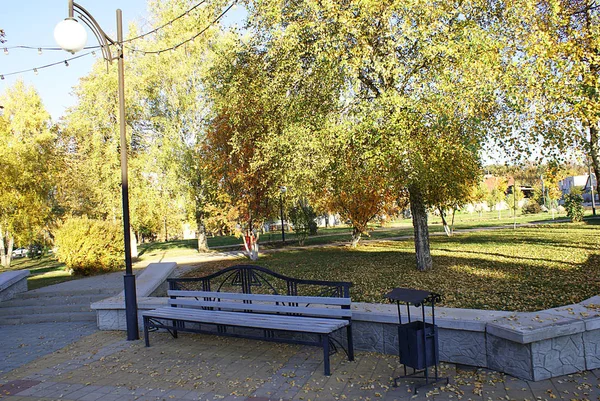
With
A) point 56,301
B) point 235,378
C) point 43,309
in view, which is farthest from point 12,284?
point 235,378

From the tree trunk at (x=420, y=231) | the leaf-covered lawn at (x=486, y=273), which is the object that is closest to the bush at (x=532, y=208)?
the leaf-covered lawn at (x=486, y=273)

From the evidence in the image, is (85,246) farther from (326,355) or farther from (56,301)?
(326,355)

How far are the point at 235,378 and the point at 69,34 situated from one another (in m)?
4.92

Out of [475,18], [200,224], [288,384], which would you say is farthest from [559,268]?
[200,224]

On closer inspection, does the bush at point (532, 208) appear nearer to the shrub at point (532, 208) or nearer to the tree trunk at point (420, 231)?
the shrub at point (532, 208)

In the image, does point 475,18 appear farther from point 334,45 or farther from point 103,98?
point 103,98

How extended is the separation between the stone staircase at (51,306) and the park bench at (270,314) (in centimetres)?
301

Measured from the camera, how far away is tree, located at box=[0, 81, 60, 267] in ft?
61.4

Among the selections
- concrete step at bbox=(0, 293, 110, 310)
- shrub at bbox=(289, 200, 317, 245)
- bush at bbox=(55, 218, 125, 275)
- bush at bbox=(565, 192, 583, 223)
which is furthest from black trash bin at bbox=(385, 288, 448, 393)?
bush at bbox=(565, 192, 583, 223)

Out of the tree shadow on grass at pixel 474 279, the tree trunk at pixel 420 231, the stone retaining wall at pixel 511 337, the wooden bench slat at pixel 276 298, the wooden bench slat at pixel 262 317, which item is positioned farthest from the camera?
the tree trunk at pixel 420 231

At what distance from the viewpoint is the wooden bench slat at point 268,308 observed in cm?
538

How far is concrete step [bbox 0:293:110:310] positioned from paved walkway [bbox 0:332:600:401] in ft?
10.7

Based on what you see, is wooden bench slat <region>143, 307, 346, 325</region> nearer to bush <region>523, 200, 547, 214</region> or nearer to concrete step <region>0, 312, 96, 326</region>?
concrete step <region>0, 312, 96, 326</region>

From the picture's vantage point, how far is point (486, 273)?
9773 mm
